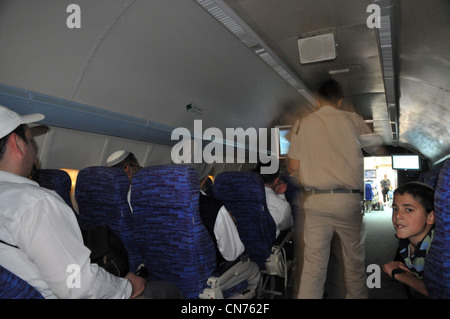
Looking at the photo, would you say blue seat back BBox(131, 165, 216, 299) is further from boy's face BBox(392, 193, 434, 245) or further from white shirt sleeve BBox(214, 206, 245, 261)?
boy's face BBox(392, 193, 434, 245)

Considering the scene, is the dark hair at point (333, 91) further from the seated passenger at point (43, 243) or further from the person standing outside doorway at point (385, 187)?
the person standing outside doorway at point (385, 187)

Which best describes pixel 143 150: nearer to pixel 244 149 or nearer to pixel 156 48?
pixel 156 48

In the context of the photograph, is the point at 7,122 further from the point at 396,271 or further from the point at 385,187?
the point at 385,187

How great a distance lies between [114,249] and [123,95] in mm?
3100

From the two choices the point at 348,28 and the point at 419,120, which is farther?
the point at 419,120

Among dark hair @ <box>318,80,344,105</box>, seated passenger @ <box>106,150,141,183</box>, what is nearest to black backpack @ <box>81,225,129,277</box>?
seated passenger @ <box>106,150,141,183</box>

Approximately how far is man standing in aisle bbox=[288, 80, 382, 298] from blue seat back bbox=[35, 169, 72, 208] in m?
2.39

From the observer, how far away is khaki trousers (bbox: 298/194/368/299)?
286 cm

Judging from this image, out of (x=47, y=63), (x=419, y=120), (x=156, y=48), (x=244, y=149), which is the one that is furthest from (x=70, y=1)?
(x=419, y=120)

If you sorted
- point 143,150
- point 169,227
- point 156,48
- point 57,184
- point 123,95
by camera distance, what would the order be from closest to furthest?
point 169,227, point 57,184, point 156,48, point 123,95, point 143,150

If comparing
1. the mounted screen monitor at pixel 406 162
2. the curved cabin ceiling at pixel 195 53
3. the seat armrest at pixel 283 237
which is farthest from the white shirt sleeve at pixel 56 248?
the mounted screen monitor at pixel 406 162

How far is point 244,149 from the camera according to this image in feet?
29.1

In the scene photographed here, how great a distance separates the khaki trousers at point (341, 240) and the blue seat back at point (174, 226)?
1078mm

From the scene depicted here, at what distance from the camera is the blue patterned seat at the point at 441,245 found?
1341 millimetres
